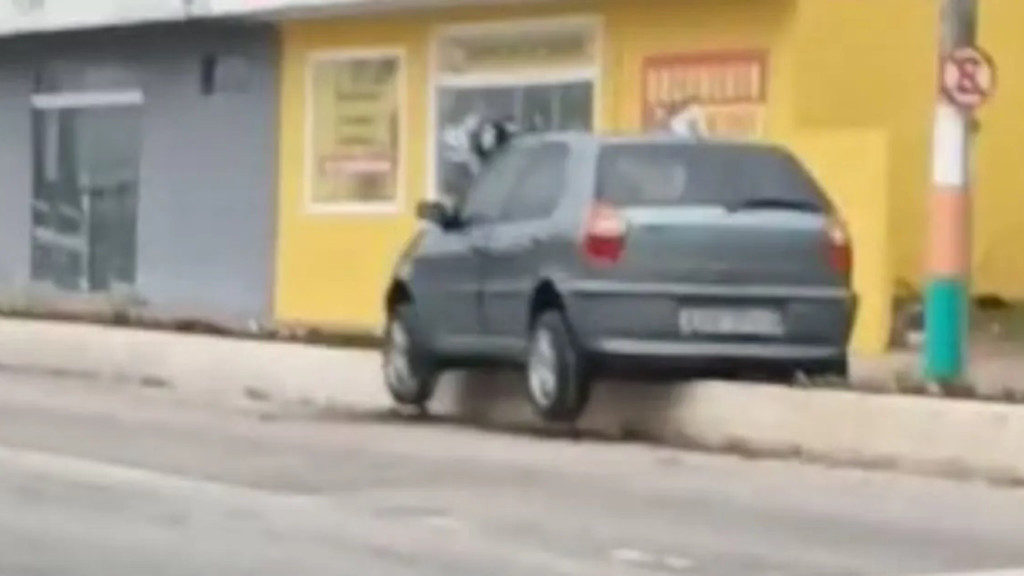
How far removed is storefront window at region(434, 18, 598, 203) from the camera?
2836 cm

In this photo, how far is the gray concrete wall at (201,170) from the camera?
3225cm

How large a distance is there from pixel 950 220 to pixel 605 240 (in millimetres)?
2080

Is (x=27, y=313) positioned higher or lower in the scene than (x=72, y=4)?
lower

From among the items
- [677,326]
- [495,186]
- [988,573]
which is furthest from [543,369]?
[988,573]

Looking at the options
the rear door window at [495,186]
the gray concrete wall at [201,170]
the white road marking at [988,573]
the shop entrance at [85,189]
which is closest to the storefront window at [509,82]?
the gray concrete wall at [201,170]

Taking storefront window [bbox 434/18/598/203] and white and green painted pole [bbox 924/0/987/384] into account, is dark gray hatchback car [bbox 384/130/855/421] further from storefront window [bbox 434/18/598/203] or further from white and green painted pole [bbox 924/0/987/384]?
storefront window [bbox 434/18/598/203]

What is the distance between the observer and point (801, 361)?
747 inches

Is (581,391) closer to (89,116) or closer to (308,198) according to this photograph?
(308,198)

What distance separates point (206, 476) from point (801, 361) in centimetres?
430

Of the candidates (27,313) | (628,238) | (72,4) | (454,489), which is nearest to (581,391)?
(628,238)

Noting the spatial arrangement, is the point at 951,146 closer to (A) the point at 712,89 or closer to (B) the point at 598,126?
(A) the point at 712,89

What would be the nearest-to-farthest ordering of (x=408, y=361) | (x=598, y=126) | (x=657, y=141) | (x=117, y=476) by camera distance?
(x=117, y=476) → (x=657, y=141) → (x=408, y=361) → (x=598, y=126)

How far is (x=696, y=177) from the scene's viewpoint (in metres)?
19.1

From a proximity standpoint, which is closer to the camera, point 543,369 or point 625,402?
point 543,369
